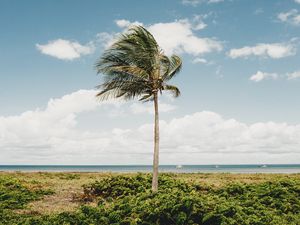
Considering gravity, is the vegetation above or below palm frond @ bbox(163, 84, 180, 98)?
below

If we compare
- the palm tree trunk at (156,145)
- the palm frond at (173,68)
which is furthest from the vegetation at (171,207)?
the palm frond at (173,68)

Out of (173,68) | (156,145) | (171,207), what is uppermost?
(173,68)

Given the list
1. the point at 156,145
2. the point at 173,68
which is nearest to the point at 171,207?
the point at 156,145

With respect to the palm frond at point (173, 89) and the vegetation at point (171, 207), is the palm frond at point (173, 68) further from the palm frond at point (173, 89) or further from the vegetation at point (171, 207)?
the vegetation at point (171, 207)

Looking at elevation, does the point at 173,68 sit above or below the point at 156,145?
above

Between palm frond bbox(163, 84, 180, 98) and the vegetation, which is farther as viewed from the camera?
palm frond bbox(163, 84, 180, 98)

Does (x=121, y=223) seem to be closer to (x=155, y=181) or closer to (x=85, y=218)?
(x=85, y=218)

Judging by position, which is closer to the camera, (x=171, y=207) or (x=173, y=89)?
(x=171, y=207)

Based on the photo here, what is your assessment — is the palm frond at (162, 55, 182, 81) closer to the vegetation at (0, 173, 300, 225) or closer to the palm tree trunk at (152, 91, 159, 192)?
the palm tree trunk at (152, 91, 159, 192)

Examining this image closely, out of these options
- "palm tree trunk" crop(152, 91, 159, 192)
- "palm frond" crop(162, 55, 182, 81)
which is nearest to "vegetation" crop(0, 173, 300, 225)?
"palm tree trunk" crop(152, 91, 159, 192)

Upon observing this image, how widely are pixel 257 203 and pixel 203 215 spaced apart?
582cm

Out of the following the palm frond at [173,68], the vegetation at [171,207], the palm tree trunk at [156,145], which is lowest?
the vegetation at [171,207]

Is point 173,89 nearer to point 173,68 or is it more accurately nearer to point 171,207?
point 173,68

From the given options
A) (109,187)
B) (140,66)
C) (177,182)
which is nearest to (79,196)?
(109,187)
